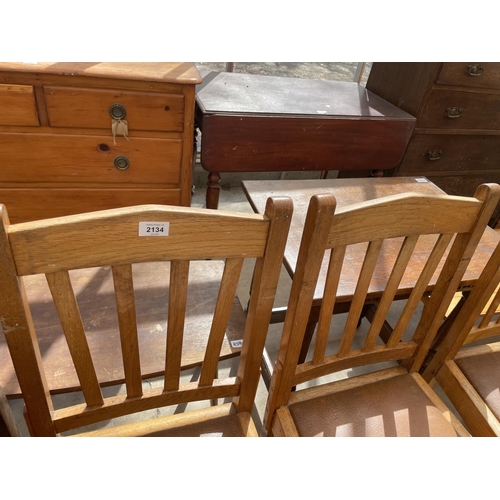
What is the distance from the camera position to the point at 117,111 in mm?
1559


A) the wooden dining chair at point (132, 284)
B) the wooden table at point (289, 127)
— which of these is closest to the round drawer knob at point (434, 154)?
the wooden table at point (289, 127)

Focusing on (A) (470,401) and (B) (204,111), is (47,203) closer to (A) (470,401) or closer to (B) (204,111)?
(B) (204,111)

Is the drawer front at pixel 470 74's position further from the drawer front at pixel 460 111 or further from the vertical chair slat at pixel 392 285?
the vertical chair slat at pixel 392 285

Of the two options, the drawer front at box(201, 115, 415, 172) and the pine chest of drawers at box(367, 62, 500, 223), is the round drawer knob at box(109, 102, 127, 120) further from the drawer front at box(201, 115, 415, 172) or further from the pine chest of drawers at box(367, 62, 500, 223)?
the pine chest of drawers at box(367, 62, 500, 223)

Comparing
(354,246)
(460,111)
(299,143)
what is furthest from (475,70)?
(354,246)

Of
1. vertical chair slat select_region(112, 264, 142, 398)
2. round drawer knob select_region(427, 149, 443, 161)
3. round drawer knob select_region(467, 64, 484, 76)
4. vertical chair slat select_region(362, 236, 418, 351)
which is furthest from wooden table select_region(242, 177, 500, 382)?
round drawer knob select_region(467, 64, 484, 76)

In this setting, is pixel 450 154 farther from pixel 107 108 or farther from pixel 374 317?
pixel 107 108

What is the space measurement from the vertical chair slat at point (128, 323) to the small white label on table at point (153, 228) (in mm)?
84

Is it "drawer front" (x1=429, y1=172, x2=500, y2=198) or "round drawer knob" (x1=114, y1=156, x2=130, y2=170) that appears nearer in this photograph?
"round drawer knob" (x1=114, y1=156, x2=130, y2=170)

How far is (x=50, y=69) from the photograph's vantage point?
1394 millimetres

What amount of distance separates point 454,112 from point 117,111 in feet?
5.76

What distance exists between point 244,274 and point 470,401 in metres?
1.42

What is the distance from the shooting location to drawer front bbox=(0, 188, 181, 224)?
1716 millimetres

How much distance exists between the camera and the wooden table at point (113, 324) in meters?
1.00
